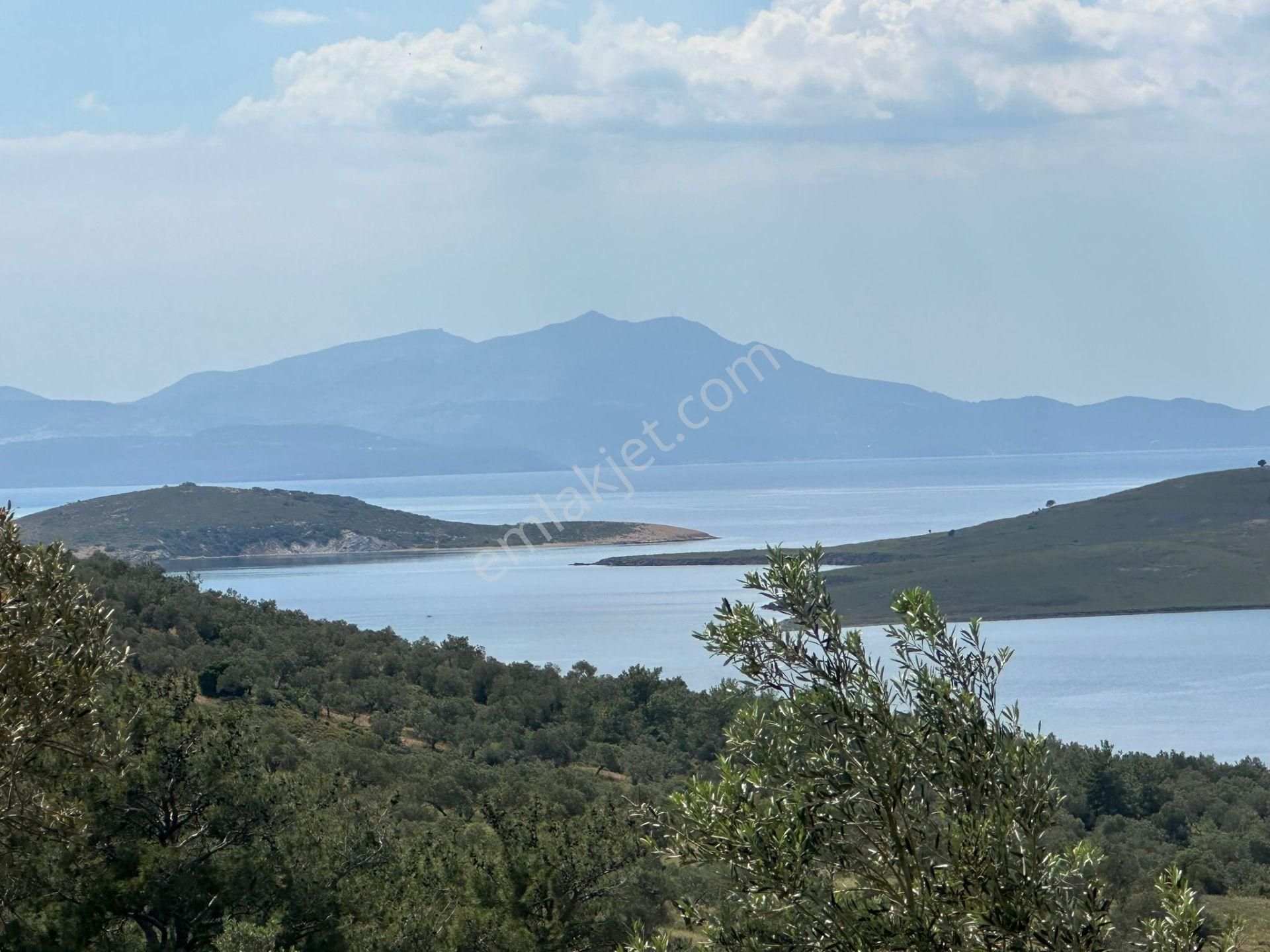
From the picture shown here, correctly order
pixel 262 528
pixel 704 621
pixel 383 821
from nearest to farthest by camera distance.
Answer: pixel 383 821 < pixel 704 621 < pixel 262 528

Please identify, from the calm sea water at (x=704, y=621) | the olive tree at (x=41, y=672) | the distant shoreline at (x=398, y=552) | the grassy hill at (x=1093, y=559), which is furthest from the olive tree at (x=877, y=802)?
the distant shoreline at (x=398, y=552)

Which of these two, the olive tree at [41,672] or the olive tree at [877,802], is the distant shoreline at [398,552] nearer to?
the olive tree at [41,672]

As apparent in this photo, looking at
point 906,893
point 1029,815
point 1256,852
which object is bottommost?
point 1256,852

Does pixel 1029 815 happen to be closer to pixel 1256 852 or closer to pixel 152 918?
pixel 152 918

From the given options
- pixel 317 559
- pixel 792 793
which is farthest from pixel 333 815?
pixel 317 559

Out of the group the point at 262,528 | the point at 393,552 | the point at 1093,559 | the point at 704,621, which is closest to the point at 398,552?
the point at 393,552

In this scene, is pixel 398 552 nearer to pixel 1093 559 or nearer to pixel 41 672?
pixel 1093 559
